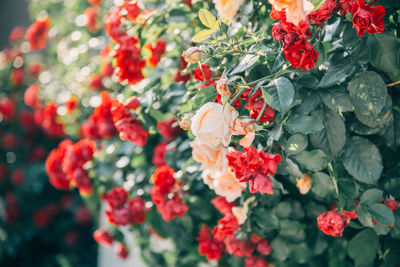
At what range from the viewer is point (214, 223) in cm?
131

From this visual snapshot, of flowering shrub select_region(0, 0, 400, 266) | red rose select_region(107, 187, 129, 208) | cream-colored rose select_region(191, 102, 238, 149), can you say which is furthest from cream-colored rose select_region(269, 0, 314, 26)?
red rose select_region(107, 187, 129, 208)

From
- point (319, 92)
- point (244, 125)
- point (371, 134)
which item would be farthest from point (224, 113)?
point (371, 134)

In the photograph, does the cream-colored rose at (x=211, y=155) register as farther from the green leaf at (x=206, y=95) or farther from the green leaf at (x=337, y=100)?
the green leaf at (x=337, y=100)

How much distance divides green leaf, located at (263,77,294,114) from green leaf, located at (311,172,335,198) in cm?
27

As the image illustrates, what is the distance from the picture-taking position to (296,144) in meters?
0.79

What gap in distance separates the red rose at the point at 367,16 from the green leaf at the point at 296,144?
0.82 feet

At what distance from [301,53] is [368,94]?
9.1 inches

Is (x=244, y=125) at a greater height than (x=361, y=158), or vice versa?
(x=244, y=125)

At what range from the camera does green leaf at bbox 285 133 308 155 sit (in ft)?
2.59

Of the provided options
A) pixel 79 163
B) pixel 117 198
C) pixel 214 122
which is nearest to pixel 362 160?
pixel 214 122

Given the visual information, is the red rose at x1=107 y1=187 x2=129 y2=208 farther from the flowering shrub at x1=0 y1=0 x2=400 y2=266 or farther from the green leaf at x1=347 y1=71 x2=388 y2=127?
Answer: the green leaf at x1=347 y1=71 x2=388 y2=127

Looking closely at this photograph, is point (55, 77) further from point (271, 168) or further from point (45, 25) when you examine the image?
point (271, 168)

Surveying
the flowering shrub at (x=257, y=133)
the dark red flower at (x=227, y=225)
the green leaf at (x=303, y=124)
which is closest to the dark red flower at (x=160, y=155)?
the flowering shrub at (x=257, y=133)

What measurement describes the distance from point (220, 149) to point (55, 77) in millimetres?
2032
